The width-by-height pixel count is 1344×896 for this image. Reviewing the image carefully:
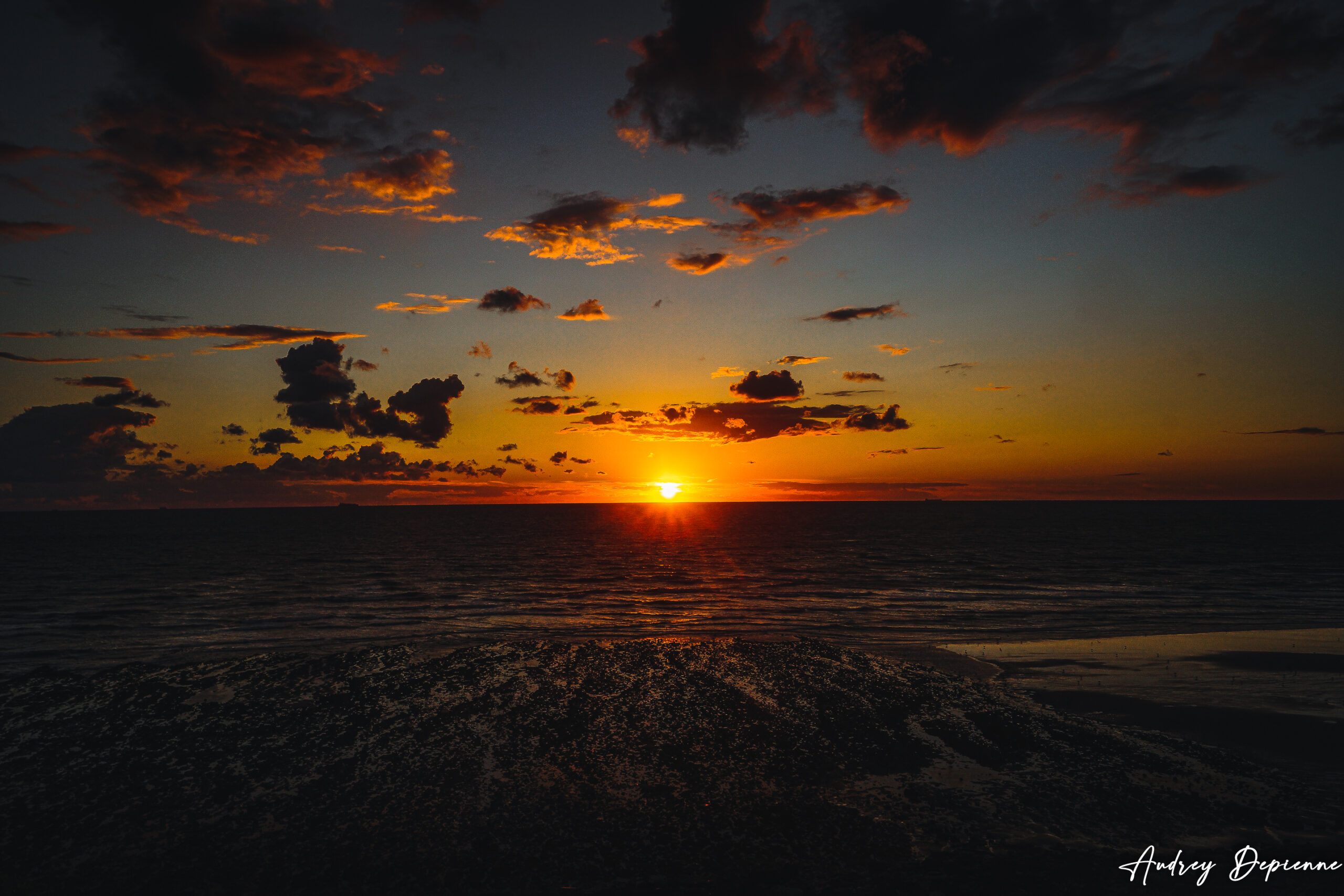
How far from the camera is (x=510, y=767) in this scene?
550 inches

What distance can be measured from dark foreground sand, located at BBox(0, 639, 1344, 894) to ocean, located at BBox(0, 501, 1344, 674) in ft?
30.0

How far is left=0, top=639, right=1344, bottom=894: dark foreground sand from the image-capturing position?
32.6 feet
